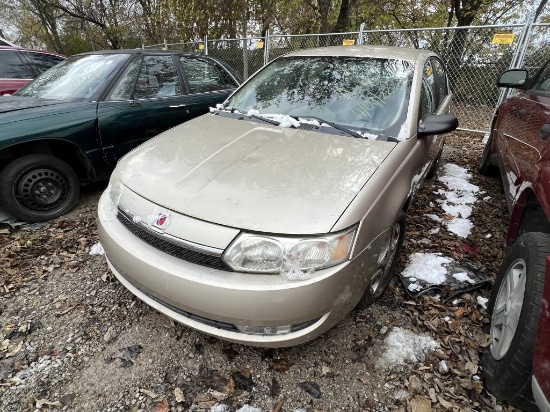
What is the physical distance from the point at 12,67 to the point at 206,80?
417cm

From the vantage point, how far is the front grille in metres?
1.63

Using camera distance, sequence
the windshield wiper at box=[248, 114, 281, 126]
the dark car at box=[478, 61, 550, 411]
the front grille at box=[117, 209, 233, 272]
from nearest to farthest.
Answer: the dark car at box=[478, 61, 550, 411]
the front grille at box=[117, 209, 233, 272]
the windshield wiper at box=[248, 114, 281, 126]

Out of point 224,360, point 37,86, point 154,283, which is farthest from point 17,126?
point 224,360

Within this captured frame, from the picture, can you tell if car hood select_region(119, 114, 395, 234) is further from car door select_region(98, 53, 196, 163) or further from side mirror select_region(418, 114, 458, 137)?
car door select_region(98, 53, 196, 163)

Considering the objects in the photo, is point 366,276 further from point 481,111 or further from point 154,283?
point 481,111

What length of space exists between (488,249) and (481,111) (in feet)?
20.5

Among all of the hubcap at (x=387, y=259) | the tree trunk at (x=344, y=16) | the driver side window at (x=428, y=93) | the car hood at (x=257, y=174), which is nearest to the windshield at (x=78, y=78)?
the car hood at (x=257, y=174)

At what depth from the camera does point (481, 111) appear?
25.9 feet

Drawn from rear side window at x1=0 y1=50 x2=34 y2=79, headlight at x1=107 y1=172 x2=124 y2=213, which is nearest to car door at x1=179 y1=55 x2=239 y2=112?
headlight at x1=107 y1=172 x2=124 y2=213

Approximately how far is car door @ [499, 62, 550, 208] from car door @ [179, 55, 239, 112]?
3469 mm

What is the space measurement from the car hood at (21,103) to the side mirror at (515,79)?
4.68m

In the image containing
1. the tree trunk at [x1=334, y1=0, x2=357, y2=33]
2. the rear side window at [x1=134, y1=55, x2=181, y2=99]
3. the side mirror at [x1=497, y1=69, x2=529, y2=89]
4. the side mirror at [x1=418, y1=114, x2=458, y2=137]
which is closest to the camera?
the side mirror at [x1=418, y1=114, x2=458, y2=137]

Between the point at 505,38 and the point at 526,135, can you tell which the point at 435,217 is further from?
the point at 505,38

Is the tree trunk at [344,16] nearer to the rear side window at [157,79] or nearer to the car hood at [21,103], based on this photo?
the rear side window at [157,79]
